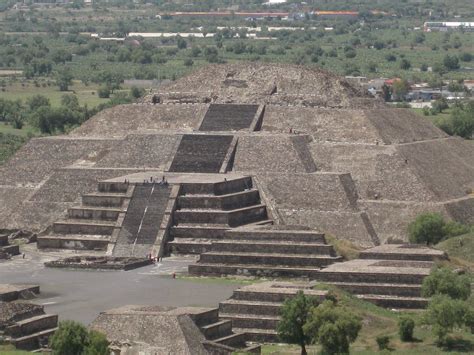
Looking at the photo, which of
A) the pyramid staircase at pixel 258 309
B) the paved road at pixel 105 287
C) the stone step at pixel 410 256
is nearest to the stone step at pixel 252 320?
the pyramid staircase at pixel 258 309

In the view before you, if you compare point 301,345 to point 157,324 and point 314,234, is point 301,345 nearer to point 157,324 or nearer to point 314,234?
point 157,324

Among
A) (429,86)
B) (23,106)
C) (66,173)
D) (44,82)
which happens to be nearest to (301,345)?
(66,173)

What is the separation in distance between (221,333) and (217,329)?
1.04 feet

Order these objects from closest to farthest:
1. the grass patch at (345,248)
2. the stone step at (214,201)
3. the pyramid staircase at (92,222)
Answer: the grass patch at (345,248)
the stone step at (214,201)
the pyramid staircase at (92,222)

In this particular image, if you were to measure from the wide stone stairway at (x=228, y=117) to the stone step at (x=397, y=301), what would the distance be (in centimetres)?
2365

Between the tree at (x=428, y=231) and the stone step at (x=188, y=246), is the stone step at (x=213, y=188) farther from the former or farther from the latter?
the tree at (x=428, y=231)

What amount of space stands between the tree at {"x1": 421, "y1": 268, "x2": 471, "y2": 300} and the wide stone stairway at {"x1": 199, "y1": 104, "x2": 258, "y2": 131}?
2577 cm

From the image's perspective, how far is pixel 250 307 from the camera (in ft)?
220

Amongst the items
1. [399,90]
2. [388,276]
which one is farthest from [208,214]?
[399,90]

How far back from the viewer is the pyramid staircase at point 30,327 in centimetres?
6284

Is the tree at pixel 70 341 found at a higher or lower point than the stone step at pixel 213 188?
higher

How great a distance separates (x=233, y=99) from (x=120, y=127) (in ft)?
18.8

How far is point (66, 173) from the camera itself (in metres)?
90.3

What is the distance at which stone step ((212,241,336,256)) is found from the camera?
7619 centimetres
